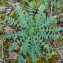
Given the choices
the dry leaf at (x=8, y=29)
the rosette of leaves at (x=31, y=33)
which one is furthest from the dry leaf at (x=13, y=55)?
the dry leaf at (x=8, y=29)

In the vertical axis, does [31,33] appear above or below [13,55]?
above

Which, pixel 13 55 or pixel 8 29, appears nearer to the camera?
pixel 13 55

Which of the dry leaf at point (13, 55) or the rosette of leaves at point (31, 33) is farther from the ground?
the rosette of leaves at point (31, 33)

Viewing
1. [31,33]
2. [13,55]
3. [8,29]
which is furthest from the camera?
[8,29]

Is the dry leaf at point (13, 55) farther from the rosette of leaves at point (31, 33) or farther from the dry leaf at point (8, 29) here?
the dry leaf at point (8, 29)

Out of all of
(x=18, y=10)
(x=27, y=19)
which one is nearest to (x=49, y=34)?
(x=27, y=19)

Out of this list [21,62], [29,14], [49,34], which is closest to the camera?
[21,62]

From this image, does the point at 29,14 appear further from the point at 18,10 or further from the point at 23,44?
the point at 23,44

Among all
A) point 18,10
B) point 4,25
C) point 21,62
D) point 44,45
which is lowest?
point 21,62
